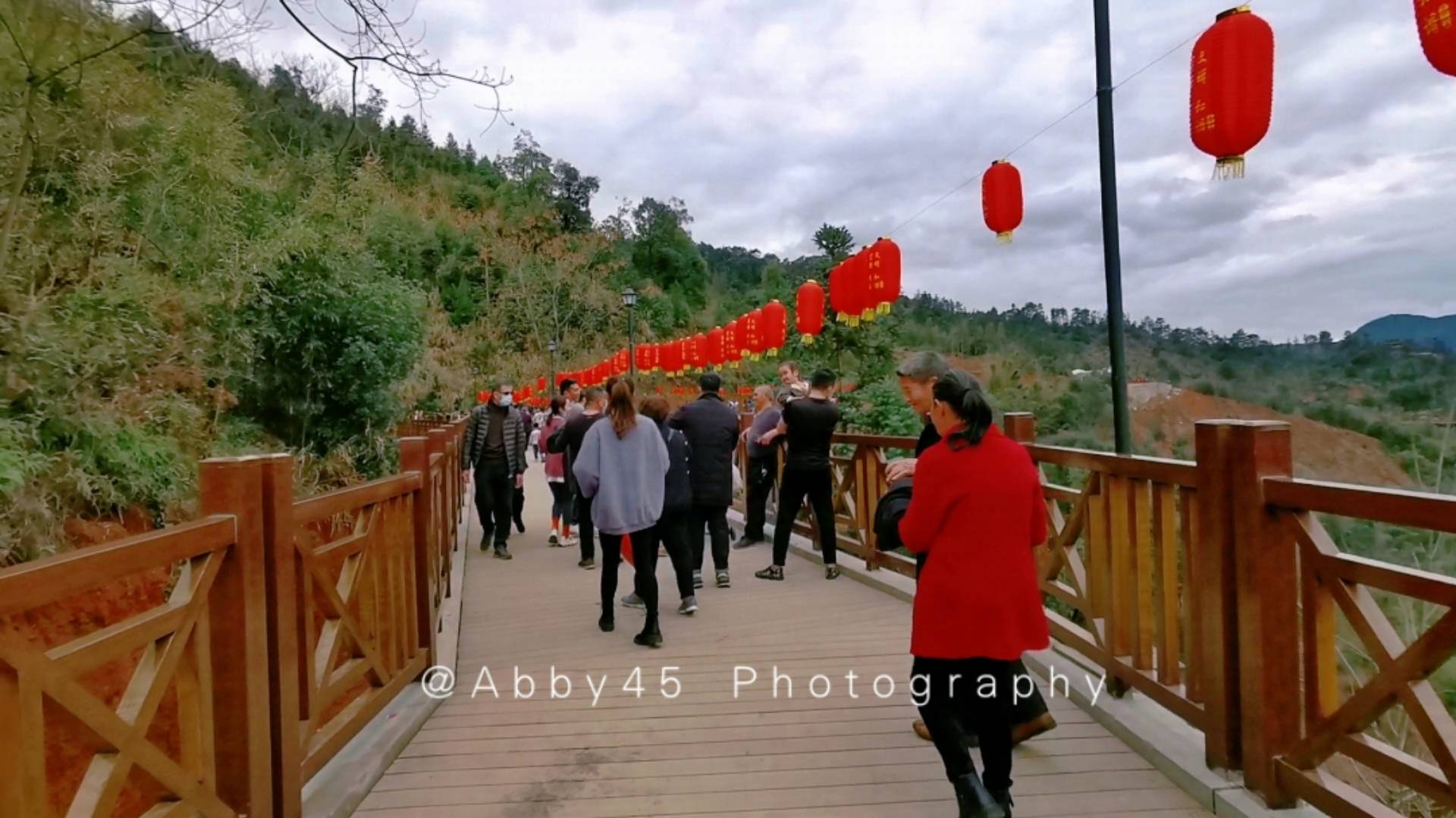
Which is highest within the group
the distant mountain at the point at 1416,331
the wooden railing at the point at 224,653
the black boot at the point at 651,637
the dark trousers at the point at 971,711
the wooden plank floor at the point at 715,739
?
the distant mountain at the point at 1416,331

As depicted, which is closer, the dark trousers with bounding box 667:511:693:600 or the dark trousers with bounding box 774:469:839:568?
the dark trousers with bounding box 667:511:693:600

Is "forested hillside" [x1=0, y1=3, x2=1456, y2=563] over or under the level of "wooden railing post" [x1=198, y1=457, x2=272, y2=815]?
over

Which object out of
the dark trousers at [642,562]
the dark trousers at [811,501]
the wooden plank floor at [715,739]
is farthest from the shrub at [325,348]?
the dark trousers at [642,562]

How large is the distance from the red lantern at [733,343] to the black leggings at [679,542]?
392 inches

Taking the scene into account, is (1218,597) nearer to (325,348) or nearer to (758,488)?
(758,488)

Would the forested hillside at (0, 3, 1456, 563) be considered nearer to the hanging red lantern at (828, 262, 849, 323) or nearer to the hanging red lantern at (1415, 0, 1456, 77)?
the hanging red lantern at (828, 262, 849, 323)

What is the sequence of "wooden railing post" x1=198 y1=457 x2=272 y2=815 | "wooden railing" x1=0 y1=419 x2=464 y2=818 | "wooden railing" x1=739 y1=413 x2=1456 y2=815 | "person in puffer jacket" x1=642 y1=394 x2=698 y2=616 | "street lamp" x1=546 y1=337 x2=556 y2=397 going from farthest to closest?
"street lamp" x1=546 y1=337 x2=556 y2=397
"person in puffer jacket" x1=642 y1=394 x2=698 y2=616
"wooden railing post" x1=198 y1=457 x2=272 y2=815
"wooden railing" x1=739 y1=413 x2=1456 y2=815
"wooden railing" x1=0 y1=419 x2=464 y2=818

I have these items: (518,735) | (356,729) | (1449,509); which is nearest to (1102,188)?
(1449,509)

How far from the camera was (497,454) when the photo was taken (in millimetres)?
7605

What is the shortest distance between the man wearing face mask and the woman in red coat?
559cm

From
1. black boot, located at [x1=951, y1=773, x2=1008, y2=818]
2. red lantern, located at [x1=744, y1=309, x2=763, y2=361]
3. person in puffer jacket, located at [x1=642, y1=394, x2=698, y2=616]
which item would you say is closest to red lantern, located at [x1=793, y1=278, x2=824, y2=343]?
red lantern, located at [x1=744, y1=309, x2=763, y2=361]

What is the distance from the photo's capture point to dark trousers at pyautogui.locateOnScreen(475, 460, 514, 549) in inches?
300

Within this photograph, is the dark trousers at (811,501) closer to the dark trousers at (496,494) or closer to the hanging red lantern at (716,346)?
the dark trousers at (496,494)

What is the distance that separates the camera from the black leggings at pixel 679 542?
5023mm
